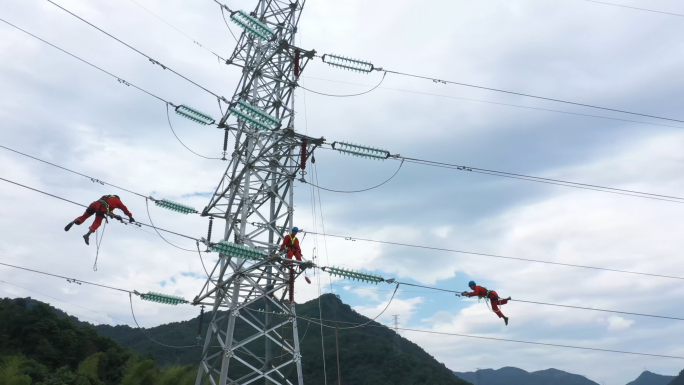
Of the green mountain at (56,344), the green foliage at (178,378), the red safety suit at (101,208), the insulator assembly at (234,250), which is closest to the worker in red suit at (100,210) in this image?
the red safety suit at (101,208)

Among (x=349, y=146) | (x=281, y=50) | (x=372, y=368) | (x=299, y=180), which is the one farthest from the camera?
(x=372, y=368)

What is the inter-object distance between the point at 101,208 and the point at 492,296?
13207 mm

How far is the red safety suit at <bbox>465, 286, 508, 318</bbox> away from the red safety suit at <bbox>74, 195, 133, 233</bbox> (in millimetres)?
11944

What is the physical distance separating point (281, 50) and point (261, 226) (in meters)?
7.33

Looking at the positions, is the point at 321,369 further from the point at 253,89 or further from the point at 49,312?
the point at 253,89

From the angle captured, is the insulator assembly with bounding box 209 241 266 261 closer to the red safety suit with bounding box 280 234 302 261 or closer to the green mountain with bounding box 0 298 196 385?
the red safety suit with bounding box 280 234 302 261

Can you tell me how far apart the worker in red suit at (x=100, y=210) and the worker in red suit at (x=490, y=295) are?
11776 millimetres

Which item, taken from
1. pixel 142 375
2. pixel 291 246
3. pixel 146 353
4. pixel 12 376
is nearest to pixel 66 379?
pixel 12 376

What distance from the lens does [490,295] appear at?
18.7m

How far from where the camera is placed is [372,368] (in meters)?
97.8

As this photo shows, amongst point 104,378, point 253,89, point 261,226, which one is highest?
point 253,89

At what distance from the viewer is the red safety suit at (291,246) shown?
17.5 metres

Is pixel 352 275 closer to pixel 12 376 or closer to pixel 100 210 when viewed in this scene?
pixel 100 210

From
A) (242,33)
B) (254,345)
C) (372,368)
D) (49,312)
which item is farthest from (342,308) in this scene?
(242,33)
